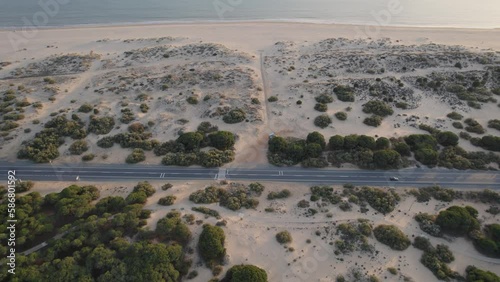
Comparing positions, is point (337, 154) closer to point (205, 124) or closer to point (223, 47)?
point (205, 124)

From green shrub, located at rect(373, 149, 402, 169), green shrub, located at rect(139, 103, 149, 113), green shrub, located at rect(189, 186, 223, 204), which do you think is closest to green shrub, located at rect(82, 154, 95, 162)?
green shrub, located at rect(139, 103, 149, 113)

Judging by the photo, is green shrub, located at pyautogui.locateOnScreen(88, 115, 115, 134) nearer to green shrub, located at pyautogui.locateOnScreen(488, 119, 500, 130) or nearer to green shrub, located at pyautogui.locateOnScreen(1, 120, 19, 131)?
green shrub, located at pyautogui.locateOnScreen(1, 120, 19, 131)

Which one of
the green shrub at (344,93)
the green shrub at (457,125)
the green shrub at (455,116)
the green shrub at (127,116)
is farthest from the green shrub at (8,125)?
the green shrub at (455,116)

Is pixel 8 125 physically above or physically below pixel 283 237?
above

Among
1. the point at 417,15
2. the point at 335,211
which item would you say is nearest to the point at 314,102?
the point at 335,211

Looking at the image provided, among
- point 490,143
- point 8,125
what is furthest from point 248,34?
point 490,143

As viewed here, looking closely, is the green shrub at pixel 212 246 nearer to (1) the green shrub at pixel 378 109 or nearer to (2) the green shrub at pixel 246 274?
(2) the green shrub at pixel 246 274

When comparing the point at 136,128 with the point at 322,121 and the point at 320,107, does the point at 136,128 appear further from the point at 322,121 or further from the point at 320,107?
the point at 320,107
